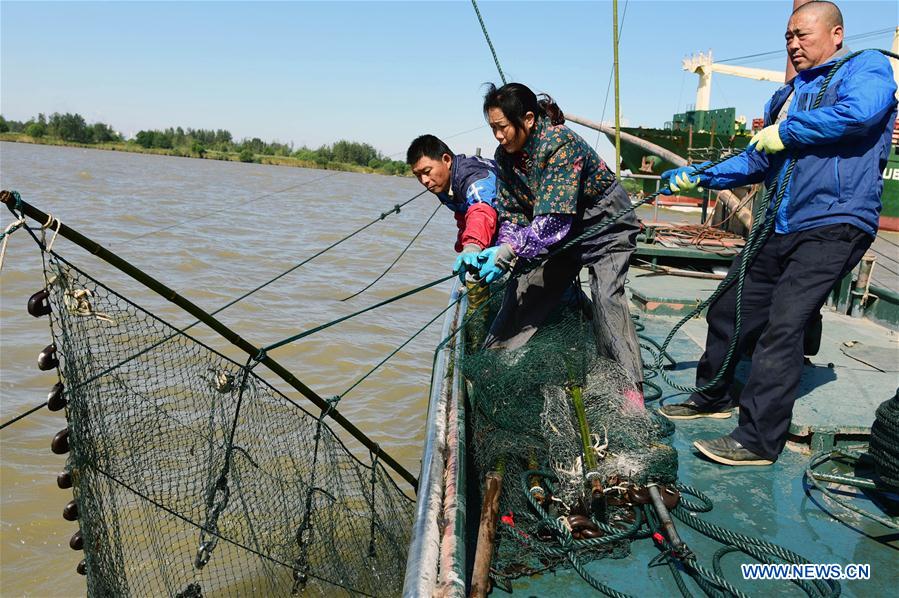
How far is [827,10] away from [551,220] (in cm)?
152

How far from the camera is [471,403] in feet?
11.9

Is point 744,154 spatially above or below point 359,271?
above

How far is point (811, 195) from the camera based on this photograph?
3.08 meters

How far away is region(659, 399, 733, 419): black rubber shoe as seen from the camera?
373cm

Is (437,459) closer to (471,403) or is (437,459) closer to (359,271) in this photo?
(471,403)

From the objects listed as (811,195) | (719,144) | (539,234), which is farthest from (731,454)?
(719,144)

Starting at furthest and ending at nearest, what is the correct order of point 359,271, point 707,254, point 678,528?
point 359,271 → point 707,254 → point 678,528

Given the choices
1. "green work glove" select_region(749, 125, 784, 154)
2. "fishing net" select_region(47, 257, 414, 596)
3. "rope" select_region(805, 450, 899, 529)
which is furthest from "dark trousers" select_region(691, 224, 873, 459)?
"fishing net" select_region(47, 257, 414, 596)

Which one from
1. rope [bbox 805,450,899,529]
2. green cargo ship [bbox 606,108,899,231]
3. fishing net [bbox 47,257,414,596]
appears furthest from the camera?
green cargo ship [bbox 606,108,899,231]

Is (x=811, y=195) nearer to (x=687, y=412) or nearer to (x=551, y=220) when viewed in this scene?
(x=551, y=220)

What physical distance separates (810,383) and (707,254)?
13.5 ft

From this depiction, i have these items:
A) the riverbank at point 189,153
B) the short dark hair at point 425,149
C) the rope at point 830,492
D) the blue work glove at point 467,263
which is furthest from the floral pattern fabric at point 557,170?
the riverbank at point 189,153

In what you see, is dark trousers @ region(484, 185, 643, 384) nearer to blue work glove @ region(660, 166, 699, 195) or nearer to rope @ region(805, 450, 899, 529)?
blue work glove @ region(660, 166, 699, 195)

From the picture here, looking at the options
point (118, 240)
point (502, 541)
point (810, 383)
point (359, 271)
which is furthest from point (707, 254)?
point (118, 240)
